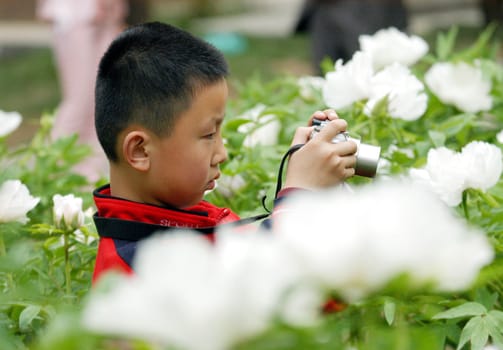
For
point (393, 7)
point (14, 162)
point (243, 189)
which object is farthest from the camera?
point (393, 7)

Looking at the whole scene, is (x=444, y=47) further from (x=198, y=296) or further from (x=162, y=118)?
(x=198, y=296)

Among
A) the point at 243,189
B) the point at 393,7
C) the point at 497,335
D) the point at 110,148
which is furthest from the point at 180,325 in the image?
the point at 393,7

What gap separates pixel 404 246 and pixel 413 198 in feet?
0.12

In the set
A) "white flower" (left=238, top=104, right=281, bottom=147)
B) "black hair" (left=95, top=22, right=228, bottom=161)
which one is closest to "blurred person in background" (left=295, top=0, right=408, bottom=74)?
"white flower" (left=238, top=104, right=281, bottom=147)

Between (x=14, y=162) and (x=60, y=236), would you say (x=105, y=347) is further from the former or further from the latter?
(x=14, y=162)

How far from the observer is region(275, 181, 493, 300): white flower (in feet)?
2.08

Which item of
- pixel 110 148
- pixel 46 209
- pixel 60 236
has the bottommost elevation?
pixel 46 209

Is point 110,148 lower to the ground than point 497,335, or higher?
higher

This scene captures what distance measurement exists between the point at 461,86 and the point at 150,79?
0.95 meters

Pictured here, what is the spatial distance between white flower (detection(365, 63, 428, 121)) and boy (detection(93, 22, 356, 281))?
0.91 ft

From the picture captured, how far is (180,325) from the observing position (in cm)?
63

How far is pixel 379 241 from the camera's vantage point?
0.63 m

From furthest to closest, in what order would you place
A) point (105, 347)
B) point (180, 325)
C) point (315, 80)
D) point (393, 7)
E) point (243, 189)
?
point (393, 7) < point (315, 80) < point (243, 189) < point (105, 347) < point (180, 325)

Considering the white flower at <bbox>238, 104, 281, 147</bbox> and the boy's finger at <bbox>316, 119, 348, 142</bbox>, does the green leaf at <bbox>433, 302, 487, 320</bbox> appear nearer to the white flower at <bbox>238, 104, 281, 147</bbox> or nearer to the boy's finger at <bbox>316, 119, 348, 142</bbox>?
the boy's finger at <bbox>316, 119, 348, 142</bbox>
